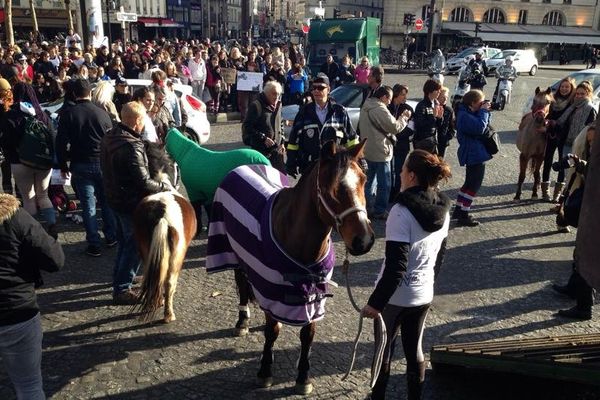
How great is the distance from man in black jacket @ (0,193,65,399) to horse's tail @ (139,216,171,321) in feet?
4.61

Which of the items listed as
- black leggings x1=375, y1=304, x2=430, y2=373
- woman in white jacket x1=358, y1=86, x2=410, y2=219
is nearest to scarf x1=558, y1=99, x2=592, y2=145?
woman in white jacket x1=358, y1=86, x2=410, y2=219

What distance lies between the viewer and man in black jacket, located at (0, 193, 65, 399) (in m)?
3.00

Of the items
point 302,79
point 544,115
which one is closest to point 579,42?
point 302,79

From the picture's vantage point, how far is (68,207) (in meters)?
7.80

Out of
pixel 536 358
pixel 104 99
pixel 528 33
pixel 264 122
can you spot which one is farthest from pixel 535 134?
pixel 528 33

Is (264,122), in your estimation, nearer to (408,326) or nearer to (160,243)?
(160,243)

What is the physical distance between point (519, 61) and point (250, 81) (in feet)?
75.0

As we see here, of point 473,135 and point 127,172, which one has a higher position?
point 473,135

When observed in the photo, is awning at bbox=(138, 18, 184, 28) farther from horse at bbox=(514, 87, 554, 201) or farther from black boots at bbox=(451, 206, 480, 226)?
black boots at bbox=(451, 206, 480, 226)

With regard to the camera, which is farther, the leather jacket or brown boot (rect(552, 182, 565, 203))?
brown boot (rect(552, 182, 565, 203))

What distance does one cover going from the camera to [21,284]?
10.2 ft

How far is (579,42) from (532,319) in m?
52.7

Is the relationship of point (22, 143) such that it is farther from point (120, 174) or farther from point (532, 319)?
point (532, 319)

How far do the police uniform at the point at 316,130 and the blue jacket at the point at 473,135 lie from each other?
5.29 feet
